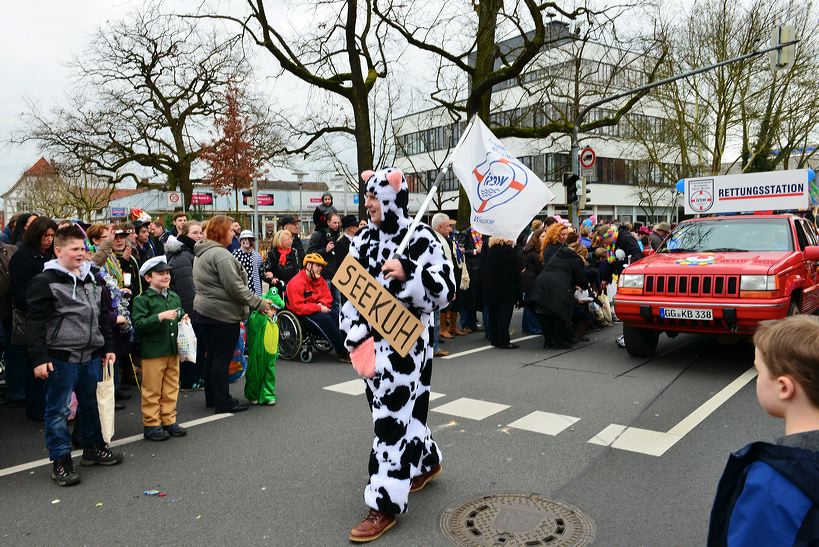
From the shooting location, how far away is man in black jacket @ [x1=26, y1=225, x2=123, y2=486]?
4289mm

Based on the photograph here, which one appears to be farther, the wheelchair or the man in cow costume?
the wheelchair

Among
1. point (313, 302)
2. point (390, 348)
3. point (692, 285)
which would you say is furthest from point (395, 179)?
point (692, 285)

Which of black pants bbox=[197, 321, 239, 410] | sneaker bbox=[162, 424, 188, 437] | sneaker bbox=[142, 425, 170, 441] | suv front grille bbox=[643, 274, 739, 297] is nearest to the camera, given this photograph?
sneaker bbox=[142, 425, 170, 441]

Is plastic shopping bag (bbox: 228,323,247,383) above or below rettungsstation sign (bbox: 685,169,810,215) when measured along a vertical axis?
below

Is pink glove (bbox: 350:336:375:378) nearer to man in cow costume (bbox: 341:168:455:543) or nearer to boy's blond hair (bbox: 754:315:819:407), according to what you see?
man in cow costume (bbox: 341:168:455:543)

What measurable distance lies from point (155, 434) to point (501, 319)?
5431 mm

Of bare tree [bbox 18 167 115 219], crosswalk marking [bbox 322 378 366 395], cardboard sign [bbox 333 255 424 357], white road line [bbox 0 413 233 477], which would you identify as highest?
bare tree [bbox 18 167 115 219]

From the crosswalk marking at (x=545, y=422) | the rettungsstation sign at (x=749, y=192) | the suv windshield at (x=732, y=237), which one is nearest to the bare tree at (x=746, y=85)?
the rettungsstation sign at (x=749, y=192)

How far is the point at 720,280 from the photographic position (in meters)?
7.26

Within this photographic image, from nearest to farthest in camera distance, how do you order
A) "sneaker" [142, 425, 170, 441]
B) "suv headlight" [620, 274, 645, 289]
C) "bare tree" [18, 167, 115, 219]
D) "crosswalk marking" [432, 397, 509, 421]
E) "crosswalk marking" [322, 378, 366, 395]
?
"sneaker" [142, 425, 170, 441] < "crosswalk marking" [432, 397, 509, 421] < "crosswalk marking" [322, 378, 366, 395] < "suv headlight" [620, 274, 645, 289] < "bare tree" [18, 167, 115, 219]

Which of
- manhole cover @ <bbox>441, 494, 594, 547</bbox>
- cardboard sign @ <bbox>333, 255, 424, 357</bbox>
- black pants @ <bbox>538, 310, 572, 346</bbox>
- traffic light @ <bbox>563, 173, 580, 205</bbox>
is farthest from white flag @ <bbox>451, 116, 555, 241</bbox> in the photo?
traffic light @ <bbox>563, 173, 580, 205</bbox>

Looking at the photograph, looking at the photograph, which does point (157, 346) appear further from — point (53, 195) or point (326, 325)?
point (53, 195)

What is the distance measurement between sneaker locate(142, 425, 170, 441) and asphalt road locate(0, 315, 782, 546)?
109 mm

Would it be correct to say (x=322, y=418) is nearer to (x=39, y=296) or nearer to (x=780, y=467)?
(x=39, y=296)
